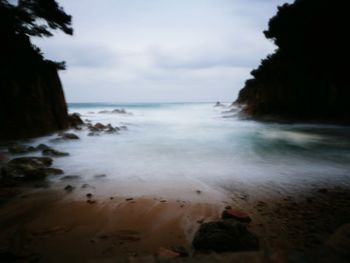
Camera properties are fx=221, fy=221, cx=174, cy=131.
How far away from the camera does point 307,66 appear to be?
18.1 metres

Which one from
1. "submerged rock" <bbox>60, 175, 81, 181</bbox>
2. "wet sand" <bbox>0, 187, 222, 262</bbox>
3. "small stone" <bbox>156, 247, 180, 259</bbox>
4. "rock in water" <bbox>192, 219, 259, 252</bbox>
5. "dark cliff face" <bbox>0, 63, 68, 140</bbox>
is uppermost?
"dark cliff face" <bbox>0, 63, 68, 140</bbox>

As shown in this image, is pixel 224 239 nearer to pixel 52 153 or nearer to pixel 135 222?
pixel 135 222

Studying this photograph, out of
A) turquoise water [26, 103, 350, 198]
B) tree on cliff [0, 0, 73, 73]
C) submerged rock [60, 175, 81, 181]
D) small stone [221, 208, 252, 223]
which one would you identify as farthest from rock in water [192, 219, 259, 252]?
tree on cliff [0, 0, 73, 73]

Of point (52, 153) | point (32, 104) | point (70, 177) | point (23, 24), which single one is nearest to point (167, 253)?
point (70, 177)

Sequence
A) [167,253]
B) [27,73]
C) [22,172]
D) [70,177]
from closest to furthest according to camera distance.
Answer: [167,253] < [22,172] < [70,177] < [27,73]

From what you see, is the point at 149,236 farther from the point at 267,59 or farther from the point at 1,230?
the point at 267,59

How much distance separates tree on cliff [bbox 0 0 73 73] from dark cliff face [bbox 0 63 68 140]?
43.7 inches

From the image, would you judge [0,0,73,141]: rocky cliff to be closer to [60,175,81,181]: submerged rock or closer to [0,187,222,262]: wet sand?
[60,175,81,181]: submerged rock

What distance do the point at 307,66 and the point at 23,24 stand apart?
19254 millimetres


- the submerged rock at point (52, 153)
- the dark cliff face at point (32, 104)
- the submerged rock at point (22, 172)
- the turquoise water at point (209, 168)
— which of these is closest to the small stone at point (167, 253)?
the turquoise water at point (209, 168)

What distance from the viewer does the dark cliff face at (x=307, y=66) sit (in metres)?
15.4

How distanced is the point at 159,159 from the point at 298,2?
19.0 meters

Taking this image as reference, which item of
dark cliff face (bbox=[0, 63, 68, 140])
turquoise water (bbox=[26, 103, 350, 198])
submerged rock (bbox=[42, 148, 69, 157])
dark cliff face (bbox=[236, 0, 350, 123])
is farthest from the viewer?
dark cliff face (bbox=[236, 0, 350, 123])

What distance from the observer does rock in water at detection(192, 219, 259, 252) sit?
2.30m
